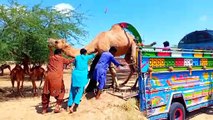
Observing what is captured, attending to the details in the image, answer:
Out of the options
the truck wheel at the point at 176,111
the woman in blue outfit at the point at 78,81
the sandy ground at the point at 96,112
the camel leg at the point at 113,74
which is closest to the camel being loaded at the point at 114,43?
the camel leg at the point at 113,74

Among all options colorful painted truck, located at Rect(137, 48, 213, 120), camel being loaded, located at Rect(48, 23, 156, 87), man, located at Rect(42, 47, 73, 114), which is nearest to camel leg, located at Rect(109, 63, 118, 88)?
camel being loaded, located at Rect(48, 23, 156, 87)

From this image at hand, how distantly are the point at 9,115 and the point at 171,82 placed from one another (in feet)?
13.8

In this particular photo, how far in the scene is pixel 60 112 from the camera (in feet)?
25.0

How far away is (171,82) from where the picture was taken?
8.11 metres

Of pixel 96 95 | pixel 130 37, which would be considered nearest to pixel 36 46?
pixel 130 37

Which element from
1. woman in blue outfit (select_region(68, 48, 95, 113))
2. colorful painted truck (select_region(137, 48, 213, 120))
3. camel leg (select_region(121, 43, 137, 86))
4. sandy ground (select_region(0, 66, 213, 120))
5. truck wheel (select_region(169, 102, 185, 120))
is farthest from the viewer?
camel leg (select_region(121, 43, 137, 86))

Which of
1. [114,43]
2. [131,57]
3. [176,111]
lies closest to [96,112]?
[176,111]

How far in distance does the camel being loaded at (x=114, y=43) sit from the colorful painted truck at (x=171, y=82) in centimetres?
109

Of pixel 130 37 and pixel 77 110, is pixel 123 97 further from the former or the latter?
pixel 130 37

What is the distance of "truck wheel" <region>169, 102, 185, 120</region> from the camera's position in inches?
319

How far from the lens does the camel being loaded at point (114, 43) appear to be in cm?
895

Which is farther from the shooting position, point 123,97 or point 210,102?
point 210,102

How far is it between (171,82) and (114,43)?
217cm

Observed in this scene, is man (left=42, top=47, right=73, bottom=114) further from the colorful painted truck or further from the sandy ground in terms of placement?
the colorful painted truck
